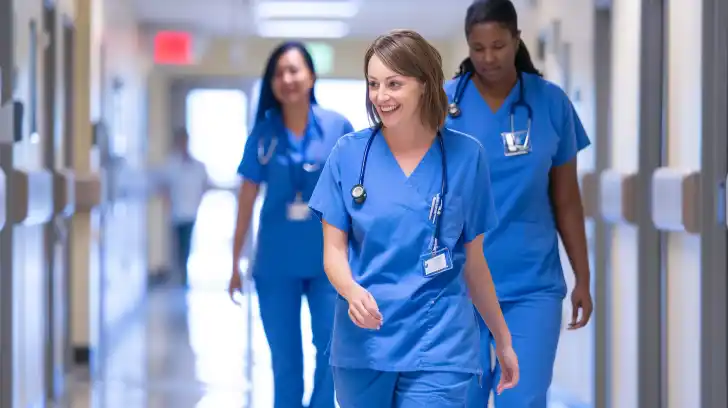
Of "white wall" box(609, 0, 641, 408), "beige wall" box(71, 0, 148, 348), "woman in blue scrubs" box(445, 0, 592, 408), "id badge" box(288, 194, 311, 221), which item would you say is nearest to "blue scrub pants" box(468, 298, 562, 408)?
"woman in blue scrubs" box(445, 0, 592, 408)

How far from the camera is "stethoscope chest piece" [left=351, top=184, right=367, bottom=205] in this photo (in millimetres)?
2354

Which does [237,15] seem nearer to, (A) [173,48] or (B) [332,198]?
(A) [173,48]

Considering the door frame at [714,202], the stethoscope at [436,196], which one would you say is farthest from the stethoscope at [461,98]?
the stethoscope at [436,196]

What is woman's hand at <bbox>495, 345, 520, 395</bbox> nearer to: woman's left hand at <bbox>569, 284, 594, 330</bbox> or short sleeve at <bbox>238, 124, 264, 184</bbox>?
woman's left hand at <bbox>569, 284, 594, 330</bbox>

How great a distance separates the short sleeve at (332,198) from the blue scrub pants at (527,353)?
70 centimetres

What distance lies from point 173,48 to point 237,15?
37cm

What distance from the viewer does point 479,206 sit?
244 cm

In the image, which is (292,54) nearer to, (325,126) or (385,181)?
(325,126)

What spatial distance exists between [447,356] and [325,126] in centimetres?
166

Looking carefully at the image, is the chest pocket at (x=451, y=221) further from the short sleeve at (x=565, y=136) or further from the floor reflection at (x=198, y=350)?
the floor reflection at (x=198, y=350)

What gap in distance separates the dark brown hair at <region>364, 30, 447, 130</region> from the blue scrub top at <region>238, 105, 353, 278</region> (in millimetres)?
1377

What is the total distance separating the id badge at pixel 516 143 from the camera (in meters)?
2.99

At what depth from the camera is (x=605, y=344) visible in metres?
4.93

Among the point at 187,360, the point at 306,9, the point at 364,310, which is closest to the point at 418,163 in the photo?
the point at 364,310
